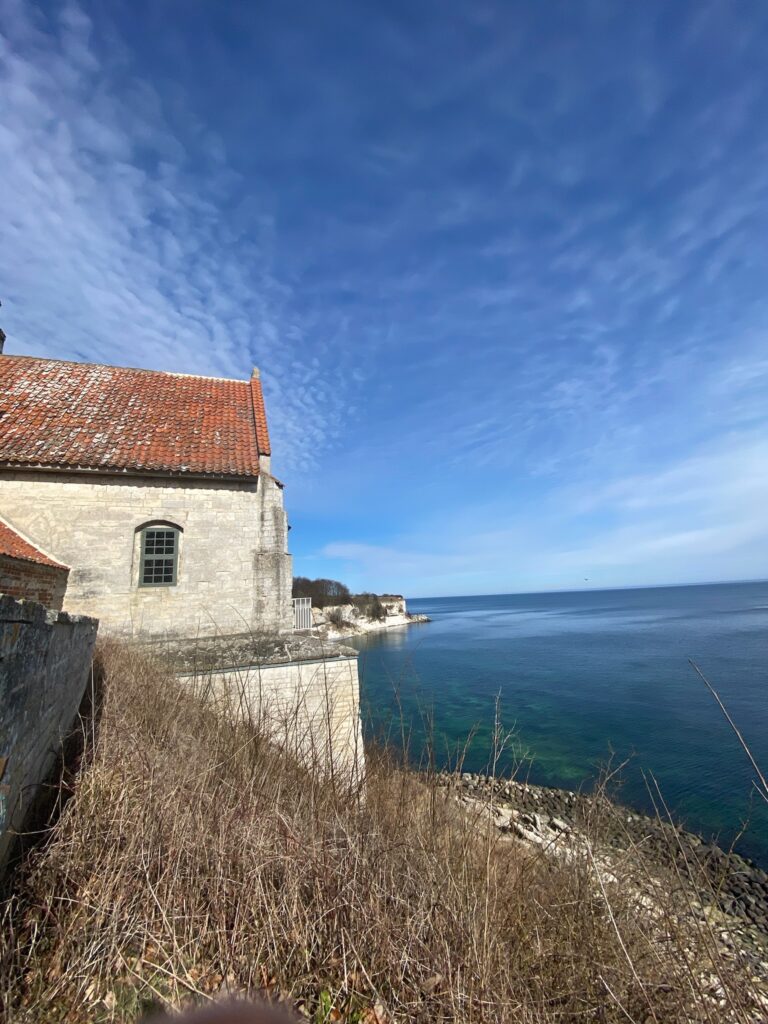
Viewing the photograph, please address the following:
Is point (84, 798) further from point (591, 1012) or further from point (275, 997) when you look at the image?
point (591, 1012)

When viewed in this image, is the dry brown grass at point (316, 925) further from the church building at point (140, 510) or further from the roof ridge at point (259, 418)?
the roof ridge at point (259, 418)

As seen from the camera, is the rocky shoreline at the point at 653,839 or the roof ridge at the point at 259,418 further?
the roof ridge at the point at 259,418

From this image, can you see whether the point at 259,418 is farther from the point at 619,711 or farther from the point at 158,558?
the point at 619,711

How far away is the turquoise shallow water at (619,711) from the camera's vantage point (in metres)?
13.4

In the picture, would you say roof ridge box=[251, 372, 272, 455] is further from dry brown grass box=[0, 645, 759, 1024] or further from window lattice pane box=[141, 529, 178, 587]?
dry brown grass box=[0, 645, 759, 1024]

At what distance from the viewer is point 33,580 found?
29.9 ft

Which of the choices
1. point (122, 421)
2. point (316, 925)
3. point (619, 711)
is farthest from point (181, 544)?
point (619, 711)

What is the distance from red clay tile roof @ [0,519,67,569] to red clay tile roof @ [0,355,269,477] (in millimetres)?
1720

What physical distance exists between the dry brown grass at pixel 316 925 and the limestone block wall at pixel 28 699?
36cm

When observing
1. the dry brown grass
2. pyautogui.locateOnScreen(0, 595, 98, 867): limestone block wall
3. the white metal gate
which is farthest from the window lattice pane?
the dry brown grass

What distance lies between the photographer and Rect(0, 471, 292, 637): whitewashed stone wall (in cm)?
1096

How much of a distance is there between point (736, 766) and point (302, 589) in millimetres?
61850

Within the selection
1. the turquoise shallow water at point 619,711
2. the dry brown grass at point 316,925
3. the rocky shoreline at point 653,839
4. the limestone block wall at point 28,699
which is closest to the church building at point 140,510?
the turquoise shallow water at point 619,711

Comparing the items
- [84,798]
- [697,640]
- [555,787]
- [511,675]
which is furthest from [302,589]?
[84,798]
